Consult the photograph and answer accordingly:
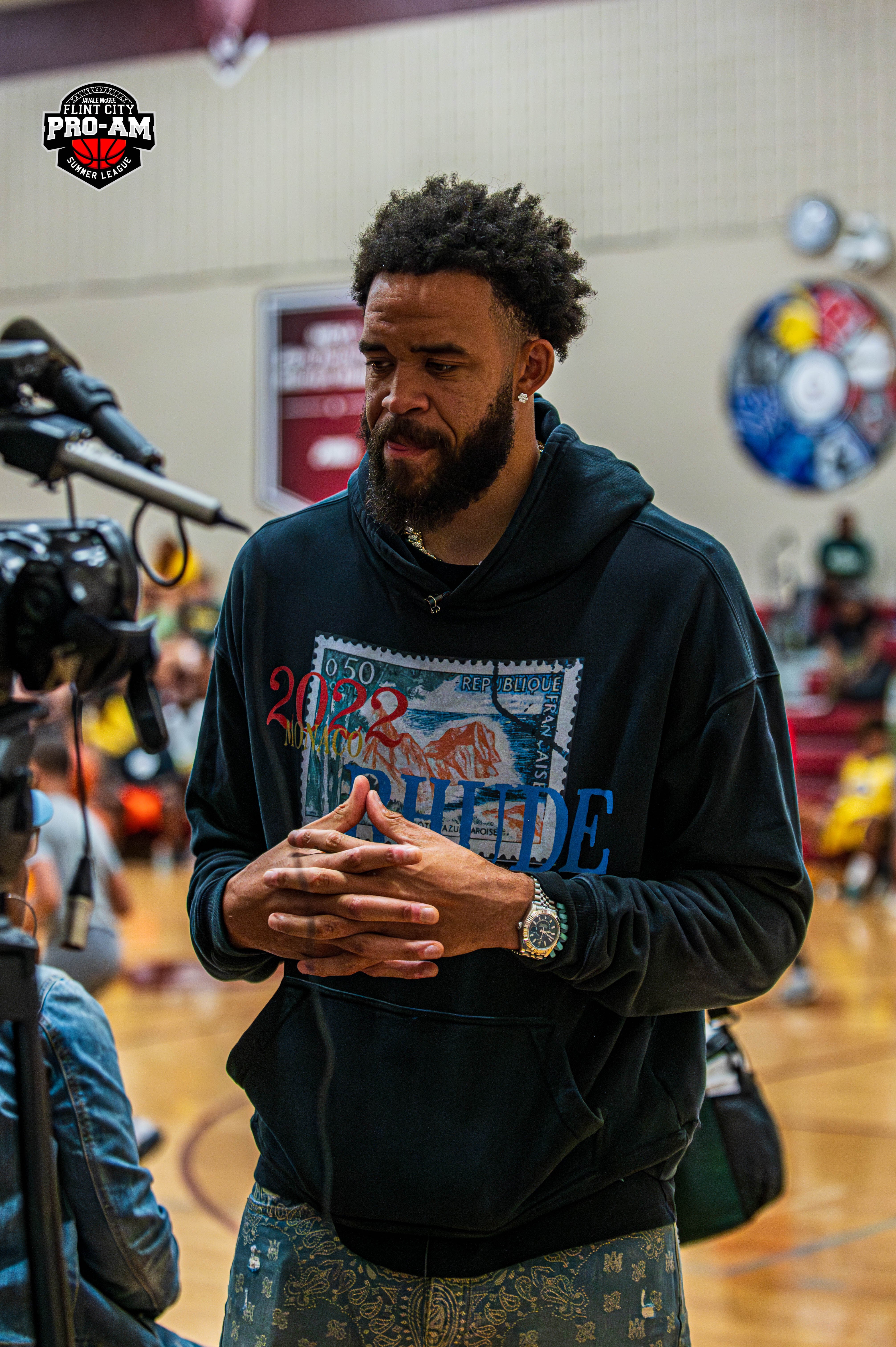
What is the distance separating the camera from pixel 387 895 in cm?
107

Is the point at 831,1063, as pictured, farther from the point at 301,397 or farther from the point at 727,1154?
the point at 301,397

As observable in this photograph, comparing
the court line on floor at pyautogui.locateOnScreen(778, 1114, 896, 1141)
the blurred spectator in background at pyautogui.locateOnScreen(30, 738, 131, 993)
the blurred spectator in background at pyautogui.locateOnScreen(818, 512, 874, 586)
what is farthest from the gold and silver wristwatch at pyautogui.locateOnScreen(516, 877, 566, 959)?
the blurred spectator in background at pyautogui.locateOnScreen(818, 512, 874, 586)

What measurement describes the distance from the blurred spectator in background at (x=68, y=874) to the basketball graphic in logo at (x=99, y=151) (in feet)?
4.56

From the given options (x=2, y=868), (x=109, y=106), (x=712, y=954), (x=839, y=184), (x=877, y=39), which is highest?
(x=877, y=39)

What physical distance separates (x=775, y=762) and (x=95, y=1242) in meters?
0.74

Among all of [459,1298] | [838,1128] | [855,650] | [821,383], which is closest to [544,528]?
[459,1298]

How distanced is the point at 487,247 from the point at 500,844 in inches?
18.6

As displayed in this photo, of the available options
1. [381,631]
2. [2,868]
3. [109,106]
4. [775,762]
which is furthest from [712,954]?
[109,106]

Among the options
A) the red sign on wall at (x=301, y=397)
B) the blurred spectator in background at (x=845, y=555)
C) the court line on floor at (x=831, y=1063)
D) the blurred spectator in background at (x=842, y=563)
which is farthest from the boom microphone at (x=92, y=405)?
the blurred spectator in background at (x=845, y=555)

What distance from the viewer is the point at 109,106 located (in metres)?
1.15

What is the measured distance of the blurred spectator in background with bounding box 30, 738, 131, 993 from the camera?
267cm

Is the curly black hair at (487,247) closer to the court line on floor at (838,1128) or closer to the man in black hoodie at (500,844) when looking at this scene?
the man in black hoodie at (500,844)

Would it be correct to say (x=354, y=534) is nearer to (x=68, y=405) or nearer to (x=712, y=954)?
(x=68, y=405)

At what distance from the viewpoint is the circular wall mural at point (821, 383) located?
9.98 metres
